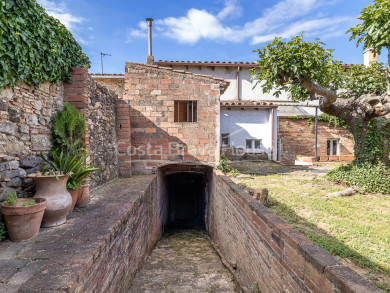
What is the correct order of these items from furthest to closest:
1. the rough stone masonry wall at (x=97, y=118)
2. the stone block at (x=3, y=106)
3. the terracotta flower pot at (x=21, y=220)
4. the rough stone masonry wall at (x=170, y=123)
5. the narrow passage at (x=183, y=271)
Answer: the rough stone masonry wall at (x=170, y=123)
the rough stone masonry wall at (x=97, y=118)
the narrow passage at (x=183, y=271)
the stone block at (x=3, y=106)
the terracotta flower pot at (x=21, y=220)

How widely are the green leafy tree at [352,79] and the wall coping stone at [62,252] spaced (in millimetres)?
5377

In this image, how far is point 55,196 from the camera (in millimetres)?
2910

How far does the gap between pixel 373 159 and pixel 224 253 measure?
209 inches

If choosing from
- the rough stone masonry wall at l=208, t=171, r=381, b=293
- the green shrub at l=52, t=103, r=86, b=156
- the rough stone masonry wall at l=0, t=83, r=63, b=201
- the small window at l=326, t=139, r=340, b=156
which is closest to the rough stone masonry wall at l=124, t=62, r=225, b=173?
the rough stone masonry wall at l=208, t=171, r=381, b=293

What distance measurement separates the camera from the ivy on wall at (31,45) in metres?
2.54

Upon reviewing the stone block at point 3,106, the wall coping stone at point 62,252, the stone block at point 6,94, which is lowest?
the wall coping stone at point 62,252

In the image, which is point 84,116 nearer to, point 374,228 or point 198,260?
point 198,260

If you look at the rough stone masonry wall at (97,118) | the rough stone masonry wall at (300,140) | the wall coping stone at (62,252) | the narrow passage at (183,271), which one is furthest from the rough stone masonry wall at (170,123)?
the rough stone masonry wall at (300,140)

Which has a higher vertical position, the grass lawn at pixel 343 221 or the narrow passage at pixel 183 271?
the grass lawn at pixel 343 221

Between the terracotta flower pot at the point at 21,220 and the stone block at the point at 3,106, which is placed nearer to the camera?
the terracotta flower pot at the point at 21,220

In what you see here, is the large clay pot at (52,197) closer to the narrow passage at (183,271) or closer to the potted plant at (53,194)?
the potted plant at (53,194)

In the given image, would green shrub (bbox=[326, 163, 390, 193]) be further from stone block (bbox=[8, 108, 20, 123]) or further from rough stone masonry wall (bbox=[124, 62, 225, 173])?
stone block (bbox=[8, 108, 20, 123])

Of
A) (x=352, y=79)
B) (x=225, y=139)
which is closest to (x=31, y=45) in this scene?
(x=352, y=79)

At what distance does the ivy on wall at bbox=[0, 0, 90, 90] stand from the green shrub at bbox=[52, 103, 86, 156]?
0.60 m
